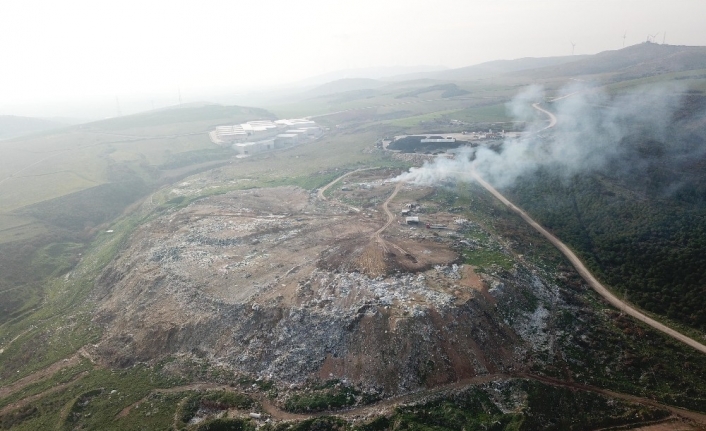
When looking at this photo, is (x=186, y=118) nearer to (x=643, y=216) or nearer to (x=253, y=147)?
(x=253, y=147)

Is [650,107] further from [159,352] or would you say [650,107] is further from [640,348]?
[159,352]

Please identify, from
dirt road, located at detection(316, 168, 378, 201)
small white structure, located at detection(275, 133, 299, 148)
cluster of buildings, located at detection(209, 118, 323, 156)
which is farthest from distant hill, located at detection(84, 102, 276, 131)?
dirt road, located at detection(316, 168, 378, 201)

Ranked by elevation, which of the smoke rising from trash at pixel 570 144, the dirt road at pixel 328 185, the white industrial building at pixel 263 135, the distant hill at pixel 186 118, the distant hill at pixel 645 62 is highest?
the distant hill at pixel 645 62

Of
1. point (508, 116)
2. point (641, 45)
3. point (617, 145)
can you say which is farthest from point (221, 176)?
point (641, 45)

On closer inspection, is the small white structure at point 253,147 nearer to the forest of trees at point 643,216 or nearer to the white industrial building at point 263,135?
the white industrial building at point 263,135

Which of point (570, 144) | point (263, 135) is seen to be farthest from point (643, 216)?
point (263, 135)

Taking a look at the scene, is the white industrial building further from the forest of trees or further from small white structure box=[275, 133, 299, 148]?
the forest of trees

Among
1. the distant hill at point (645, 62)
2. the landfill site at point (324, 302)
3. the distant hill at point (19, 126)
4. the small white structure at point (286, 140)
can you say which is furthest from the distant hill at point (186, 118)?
the distant hill at point (645, 62)
